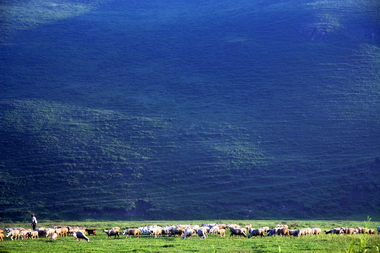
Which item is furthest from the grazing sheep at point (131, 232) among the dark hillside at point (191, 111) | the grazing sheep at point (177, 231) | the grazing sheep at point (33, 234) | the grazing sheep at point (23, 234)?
the dark hillside at point (191, 111)

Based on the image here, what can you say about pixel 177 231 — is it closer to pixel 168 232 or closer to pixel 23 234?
pixel 168 232

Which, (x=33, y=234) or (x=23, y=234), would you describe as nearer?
(x=23, y=234)

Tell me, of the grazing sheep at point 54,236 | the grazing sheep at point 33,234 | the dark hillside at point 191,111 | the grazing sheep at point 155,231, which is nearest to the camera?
the grazing sheep at point 54,236

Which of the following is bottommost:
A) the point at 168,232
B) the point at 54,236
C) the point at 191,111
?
the point at 168,232

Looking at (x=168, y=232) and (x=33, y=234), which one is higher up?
(x=33, y=234)

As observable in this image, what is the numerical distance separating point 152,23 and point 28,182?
8038 centimetres

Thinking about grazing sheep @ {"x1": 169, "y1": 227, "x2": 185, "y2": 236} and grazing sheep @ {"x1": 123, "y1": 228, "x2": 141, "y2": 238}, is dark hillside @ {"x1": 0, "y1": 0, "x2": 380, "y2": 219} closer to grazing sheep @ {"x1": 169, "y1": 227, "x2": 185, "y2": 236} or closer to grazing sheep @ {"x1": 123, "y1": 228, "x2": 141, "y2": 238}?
grazing sheep @ {"x1": 123, "y1": 228, "x2": 141, "y2": 238}

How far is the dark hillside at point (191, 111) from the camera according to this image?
53.4 metres

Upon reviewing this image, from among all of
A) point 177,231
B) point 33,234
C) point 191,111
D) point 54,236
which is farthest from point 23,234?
point 191,111

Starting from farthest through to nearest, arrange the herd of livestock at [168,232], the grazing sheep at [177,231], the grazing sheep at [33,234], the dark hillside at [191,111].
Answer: the dark hillside at [191,111] → the grazing sheep at [177,231] → the grazing sheep at [33,234] → the herd of livestock at [168,232]

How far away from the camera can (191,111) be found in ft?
253

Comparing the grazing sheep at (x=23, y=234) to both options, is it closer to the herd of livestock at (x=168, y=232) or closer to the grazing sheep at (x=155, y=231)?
the herd of livestock at (x=168, y=232)

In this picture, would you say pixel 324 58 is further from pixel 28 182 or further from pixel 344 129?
pixel 28 182

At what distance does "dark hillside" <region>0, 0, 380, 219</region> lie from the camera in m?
53.4
